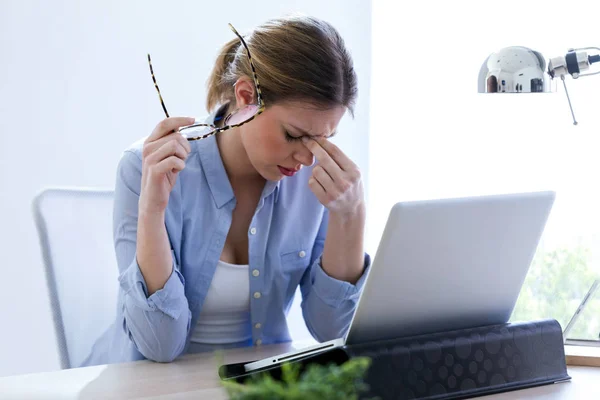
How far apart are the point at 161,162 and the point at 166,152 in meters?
0.02

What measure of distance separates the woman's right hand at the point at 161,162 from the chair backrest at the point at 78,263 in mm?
244

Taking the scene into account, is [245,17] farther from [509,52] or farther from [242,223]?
[509,52]

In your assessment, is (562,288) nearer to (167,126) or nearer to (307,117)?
(307,117)

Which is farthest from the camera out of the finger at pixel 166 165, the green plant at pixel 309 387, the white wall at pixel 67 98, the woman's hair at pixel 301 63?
the white wall at pixel 67 98

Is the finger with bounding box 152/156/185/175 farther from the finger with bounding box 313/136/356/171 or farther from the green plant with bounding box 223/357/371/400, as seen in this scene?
the green plant with bounding box 223/357/371/400

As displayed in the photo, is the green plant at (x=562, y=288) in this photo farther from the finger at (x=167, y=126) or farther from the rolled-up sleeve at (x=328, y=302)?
the finger at (x=167, y=126)

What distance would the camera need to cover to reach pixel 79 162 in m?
2.38

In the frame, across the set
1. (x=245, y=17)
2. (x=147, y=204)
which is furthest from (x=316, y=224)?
(x=245, y=17)

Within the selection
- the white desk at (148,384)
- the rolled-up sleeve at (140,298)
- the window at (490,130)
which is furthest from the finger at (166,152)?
the window at (490,130)

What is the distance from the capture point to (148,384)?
3.59 ft

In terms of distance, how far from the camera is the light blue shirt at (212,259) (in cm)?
131

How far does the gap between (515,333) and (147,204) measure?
62cm

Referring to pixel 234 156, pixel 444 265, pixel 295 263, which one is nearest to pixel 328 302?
pixel 295 263

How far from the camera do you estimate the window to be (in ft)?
7.54
